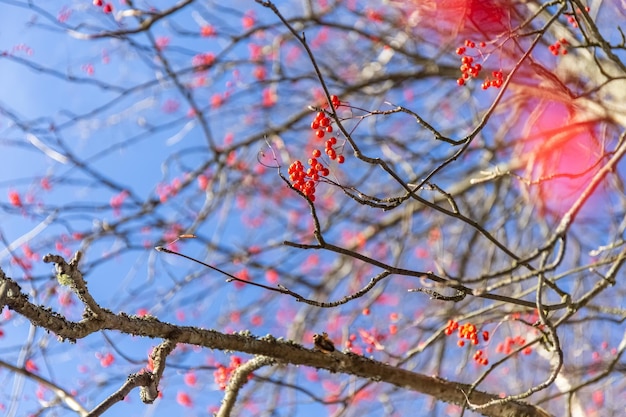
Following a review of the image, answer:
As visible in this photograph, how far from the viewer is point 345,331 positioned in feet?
13.1

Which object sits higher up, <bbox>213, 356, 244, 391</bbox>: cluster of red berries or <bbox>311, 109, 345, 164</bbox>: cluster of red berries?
<bbox>311, 109, 345, 164</bbox>: cluster of red berries

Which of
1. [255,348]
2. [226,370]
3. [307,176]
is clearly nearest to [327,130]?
[307,176]

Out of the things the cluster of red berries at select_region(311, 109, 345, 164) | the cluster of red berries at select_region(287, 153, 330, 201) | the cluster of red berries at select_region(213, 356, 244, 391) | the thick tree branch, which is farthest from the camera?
the cluster of red berries at select_region(213, 356, 244, 391)

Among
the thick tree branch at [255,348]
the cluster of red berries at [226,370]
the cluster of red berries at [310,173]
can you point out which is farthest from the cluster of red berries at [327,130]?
the cluster of red berries at [226,370]

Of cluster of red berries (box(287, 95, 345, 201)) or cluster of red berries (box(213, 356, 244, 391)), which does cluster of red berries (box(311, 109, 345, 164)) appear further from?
cluster of red berries (box(213, 356, 244, 391))

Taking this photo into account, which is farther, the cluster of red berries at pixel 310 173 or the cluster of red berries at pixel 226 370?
the cluster of red berries at pixel 226 370

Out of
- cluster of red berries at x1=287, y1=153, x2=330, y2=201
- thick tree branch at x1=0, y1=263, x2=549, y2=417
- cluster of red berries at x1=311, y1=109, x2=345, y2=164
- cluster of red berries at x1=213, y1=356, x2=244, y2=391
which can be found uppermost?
cluster of red berries at x1=311, y1=109, x2=345, y2=164

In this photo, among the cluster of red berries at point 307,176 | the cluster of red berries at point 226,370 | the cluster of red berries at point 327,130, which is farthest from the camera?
the cluster of red berries at point 226,370

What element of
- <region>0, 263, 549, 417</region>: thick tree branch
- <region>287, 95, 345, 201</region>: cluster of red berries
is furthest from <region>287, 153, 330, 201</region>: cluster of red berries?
<region>0, 263, 549, 417</region>: thick tree branch

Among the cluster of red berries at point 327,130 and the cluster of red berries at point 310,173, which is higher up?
the cluster of red berries at point 327,130

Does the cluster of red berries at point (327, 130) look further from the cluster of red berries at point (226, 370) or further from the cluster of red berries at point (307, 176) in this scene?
the cluster of red berries at point (226, 370)

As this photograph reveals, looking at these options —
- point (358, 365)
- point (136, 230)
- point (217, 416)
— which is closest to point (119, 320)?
point (217, 416)

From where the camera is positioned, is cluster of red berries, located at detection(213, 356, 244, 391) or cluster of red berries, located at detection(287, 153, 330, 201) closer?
cluster of red berries, located at detection(287, 153, 330, 201)

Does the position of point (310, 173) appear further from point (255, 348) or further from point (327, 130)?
point (255, 348)
